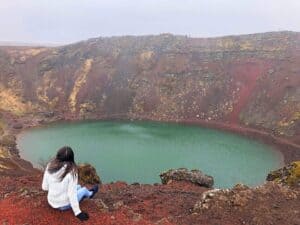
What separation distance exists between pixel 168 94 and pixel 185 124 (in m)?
14.7

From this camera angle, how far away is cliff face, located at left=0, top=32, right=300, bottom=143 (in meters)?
90.5

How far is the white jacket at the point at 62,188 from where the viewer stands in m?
14.0

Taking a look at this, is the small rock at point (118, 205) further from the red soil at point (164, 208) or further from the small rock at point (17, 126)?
the small rock at point (17, 126)

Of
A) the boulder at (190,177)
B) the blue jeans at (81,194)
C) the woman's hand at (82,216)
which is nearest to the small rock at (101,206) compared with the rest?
the blue jeans at (81,194)

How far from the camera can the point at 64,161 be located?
45.3ft

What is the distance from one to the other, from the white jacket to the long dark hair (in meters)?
0.10

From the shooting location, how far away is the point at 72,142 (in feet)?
235

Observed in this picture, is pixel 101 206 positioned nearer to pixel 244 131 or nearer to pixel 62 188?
pixel 62 188

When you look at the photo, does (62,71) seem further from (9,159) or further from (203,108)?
(9,159)

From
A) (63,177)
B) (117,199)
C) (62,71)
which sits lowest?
(62,71)

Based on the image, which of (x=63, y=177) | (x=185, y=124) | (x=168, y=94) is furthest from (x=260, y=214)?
(x=168, y=94)

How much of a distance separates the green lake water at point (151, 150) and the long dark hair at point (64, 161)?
3584cm

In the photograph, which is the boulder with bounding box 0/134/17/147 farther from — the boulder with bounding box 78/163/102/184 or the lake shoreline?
the boulder with bounding box 78/163/102/184

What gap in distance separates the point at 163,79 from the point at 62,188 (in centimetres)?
9146
